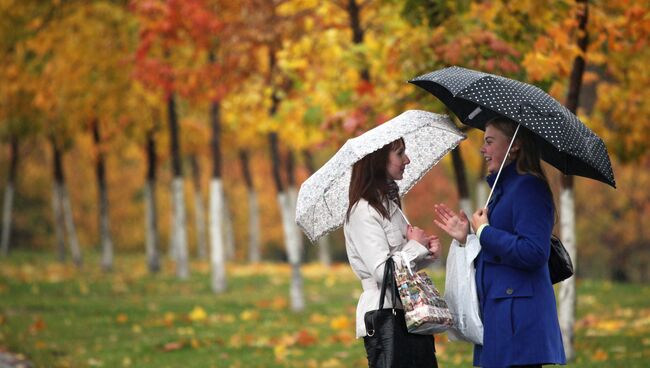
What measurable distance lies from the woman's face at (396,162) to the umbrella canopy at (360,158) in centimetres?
9

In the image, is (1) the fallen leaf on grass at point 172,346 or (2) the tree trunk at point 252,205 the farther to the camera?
(2) the tree trunk at point 252,205

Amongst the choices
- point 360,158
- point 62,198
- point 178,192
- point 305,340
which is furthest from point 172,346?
point 62,198

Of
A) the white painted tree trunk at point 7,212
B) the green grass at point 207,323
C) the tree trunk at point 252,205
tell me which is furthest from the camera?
the tree trunk at point 252,205

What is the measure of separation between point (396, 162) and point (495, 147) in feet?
2.06

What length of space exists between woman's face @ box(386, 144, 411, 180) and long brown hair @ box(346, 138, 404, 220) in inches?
0.6

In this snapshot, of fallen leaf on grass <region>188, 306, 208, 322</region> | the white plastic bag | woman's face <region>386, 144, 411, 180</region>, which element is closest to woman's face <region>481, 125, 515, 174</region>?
the white plastic bag

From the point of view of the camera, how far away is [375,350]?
5699mm

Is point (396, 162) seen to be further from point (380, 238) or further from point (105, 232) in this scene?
point (105, 232)

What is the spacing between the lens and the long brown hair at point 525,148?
538cm

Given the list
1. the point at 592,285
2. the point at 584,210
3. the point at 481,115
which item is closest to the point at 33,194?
the point at 584,210

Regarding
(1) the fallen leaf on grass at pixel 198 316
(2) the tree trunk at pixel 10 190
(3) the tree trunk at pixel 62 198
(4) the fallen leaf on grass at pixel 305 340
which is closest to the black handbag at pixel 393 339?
(4) the fallen leaf on grass at pixel 305 340

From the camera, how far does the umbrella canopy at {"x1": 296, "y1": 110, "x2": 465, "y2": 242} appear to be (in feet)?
18.9

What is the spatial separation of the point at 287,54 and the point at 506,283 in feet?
34.9

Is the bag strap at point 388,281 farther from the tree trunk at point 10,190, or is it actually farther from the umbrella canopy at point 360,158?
the tree trunk at point 10,190
